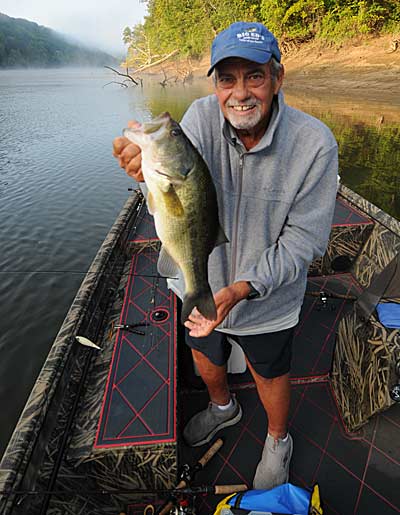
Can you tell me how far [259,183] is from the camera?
7.22 ft

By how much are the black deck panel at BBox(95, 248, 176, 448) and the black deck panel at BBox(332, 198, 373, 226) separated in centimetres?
359

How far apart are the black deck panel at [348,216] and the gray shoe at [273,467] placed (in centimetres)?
410

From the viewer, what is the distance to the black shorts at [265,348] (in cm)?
260

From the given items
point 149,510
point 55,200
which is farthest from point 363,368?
point 55,200

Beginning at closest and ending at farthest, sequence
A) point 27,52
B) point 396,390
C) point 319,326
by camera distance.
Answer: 1. point 396,390
2. point 319,326
3. point 27,52

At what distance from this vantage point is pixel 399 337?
113 inches

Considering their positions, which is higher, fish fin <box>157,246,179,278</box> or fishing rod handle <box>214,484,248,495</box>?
fish fin <box>157,246,179,278</box>

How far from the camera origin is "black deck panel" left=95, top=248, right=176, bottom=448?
9.53 feet

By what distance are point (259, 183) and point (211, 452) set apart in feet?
9.00

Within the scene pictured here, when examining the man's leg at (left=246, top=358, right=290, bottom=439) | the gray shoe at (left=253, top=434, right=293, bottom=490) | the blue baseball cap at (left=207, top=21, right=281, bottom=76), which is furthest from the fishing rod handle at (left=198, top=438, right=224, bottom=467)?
the blue baseball cap at (left=207, top=21, right=281, bottom=76)

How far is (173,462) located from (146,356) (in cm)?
103

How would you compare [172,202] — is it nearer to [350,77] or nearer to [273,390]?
[273,390]

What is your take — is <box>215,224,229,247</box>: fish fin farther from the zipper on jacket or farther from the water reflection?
the water reflection

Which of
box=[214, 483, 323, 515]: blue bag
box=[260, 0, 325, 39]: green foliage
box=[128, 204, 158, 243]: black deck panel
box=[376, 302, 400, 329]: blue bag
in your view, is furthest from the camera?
box=[260, 0, 325, 39]: green foliage
